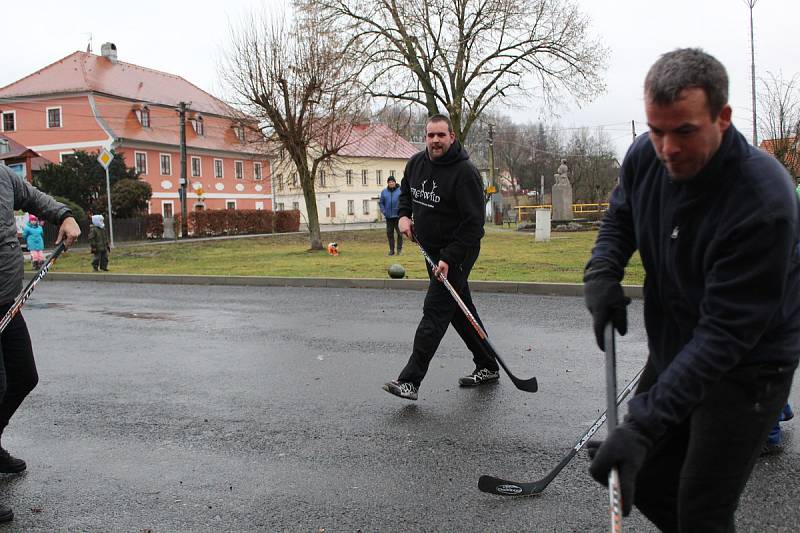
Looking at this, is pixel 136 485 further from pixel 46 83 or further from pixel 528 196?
pixel 528 196

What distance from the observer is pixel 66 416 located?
5.27 m

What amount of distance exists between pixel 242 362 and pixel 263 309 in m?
3.61

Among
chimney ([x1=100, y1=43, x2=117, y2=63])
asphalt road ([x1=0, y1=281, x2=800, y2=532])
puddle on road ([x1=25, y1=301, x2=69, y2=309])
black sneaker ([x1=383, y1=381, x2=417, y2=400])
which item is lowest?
asphalt road ([x1=0, y1=281, x2=800, y2=532])

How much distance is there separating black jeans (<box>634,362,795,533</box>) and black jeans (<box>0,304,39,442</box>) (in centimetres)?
349

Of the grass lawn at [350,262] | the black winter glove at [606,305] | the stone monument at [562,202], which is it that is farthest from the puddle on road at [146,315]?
the stone monument at [562,202]

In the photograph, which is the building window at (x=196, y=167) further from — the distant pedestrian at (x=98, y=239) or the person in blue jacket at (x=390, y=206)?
the person in blue jacket at (x=390, y=206)

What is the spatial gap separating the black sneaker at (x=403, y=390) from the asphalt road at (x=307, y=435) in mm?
100

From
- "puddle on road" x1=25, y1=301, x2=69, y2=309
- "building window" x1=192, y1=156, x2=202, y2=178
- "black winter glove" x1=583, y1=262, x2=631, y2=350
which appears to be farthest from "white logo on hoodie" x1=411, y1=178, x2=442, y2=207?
"building window" x1=192, y1=156, x2=202, y2=178

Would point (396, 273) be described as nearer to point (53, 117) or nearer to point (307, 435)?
point (307, 435)

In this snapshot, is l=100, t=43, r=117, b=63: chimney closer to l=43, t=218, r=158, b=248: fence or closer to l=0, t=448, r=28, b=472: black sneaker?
l=43, t=218, r=158, b=248: fence

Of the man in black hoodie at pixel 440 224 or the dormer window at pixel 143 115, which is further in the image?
the dormer window at pixel 143 115

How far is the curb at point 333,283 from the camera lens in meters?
11.0

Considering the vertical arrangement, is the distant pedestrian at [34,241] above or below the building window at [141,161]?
below

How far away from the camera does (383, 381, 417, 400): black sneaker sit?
5.18 metres
